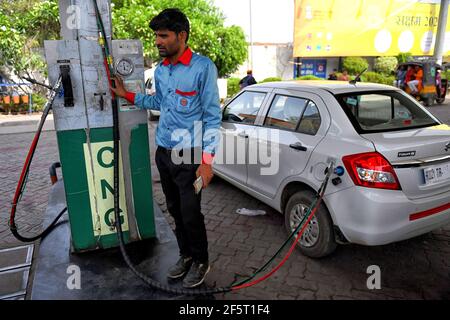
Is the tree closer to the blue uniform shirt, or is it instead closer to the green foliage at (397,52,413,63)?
the blue uniform shirt

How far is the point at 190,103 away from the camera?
2.62m

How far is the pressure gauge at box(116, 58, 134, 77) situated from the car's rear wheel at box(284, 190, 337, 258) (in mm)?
1915

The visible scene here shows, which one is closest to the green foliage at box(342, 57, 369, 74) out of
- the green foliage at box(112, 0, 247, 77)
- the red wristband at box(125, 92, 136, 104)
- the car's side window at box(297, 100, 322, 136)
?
the green foliage at box(112, 0, 247, 77)

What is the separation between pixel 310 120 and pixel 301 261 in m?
1.35

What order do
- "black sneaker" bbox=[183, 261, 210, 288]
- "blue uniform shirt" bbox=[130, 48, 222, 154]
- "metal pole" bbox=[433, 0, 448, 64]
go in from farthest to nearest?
"metal pole" bbox=[433, 0, 448, 64] < "black sneaker" bbox=[183, 261, 210, 288] < "blue uniform shirt" bbox=[130, 48, 222, 154]

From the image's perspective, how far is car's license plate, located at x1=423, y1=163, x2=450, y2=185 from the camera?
9.47 ft

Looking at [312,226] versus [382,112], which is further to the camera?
[382,112]

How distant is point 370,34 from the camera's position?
24.5 metres

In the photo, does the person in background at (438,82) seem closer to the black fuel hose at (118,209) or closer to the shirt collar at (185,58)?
the black fuel hose at (118,209)

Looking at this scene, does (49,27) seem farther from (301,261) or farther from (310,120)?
(301,261)

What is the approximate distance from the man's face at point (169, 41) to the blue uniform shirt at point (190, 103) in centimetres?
8

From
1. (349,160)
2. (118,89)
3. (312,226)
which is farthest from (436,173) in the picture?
(118,89)
